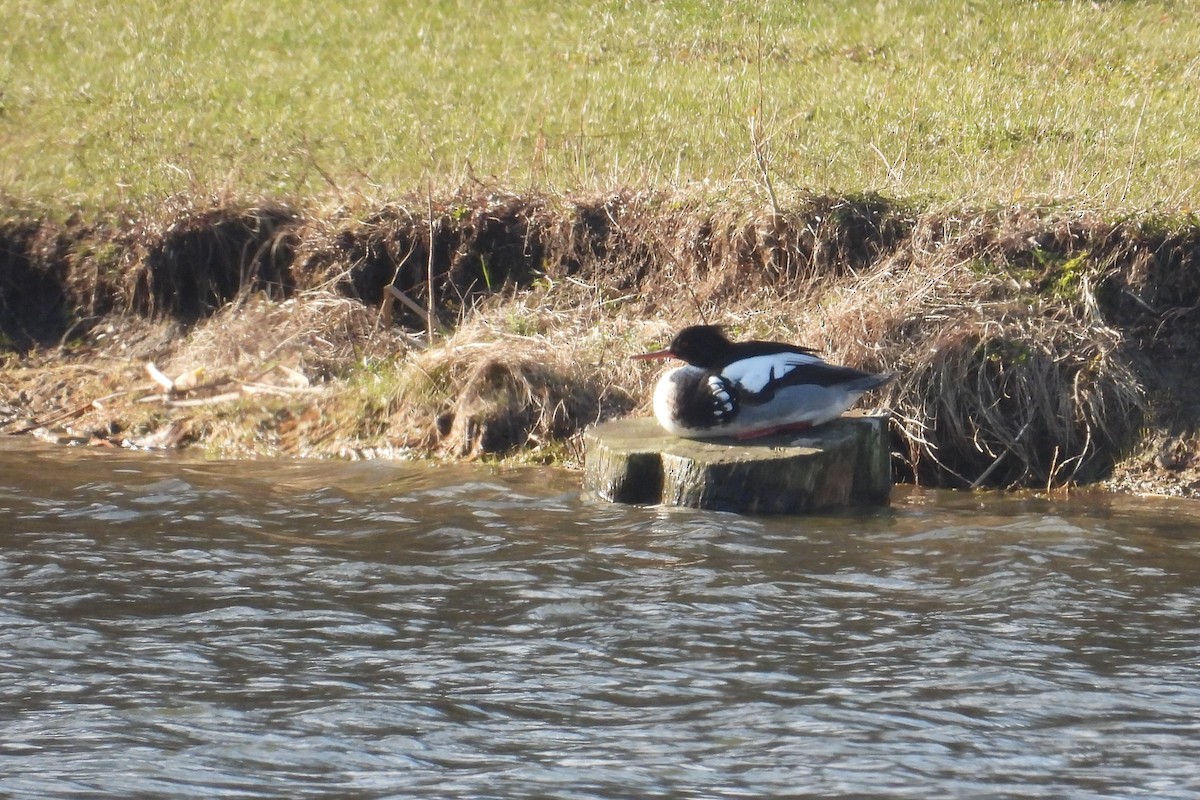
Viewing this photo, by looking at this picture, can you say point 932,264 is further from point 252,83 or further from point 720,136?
point 252,83

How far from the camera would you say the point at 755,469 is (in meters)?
7.89

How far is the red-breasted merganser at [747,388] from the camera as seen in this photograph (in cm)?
803

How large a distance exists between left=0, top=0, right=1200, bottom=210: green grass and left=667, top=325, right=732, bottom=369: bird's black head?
2663 millimetres

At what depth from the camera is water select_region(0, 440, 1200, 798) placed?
4.72m

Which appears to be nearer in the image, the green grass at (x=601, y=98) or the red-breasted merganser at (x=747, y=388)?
the red-breasted merganser at (x=747, y=388)

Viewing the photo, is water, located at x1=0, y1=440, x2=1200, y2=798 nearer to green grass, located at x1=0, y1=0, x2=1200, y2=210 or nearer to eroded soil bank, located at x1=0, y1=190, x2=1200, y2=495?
eroded soil bank, located at x1=0, y1=190, x2=1200, y2=495

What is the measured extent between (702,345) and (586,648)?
2831 millimetres

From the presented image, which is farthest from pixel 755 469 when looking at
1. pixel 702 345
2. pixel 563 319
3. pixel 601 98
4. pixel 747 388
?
pixel 601 98

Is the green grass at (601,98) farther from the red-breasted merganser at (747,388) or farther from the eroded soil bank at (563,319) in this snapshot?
the red-breasted merganser at (747,388)

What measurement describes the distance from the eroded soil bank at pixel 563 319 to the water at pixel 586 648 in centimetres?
79

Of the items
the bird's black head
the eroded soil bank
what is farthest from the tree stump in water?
the eroded soil bank

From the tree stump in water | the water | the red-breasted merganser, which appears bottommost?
the water

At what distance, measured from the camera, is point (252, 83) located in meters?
16.2

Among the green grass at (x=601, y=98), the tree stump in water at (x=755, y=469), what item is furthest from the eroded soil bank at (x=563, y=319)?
the tree stump in water at (x=755, y=469)
